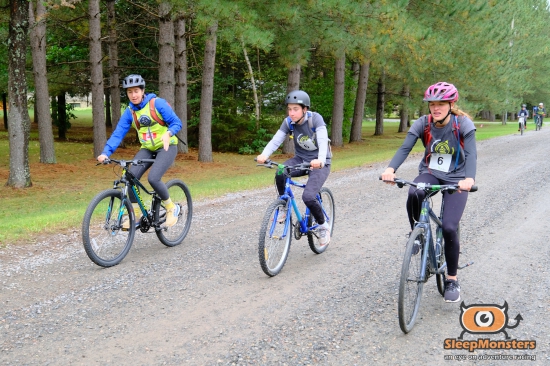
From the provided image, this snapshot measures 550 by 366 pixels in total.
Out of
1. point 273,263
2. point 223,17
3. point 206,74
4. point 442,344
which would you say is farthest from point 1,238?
point 206,74

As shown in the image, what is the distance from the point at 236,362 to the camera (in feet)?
13.4

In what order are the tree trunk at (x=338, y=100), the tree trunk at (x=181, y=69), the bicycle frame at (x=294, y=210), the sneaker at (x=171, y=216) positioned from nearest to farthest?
the bicycle frame at (x=294, y=210) < the sneaker at (x=171, y=216) < the tree trunk at (x=181, y=69) < the tree trunk at (x=338, y=100)

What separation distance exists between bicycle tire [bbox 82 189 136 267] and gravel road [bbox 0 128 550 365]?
0.56 feet

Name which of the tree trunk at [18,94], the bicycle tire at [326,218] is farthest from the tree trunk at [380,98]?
the bicycle tire at [326,218]

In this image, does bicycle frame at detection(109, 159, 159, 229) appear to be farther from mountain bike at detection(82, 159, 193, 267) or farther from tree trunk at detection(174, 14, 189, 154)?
tree trunk at detection(174, 14, 189, 154)

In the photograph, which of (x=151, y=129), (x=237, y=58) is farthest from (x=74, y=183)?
(x=237, y=58)

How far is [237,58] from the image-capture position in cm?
2873

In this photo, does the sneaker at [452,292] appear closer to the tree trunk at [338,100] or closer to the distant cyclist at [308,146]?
the distant cyclist at [308,146]

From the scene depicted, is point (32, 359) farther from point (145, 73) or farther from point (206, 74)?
point (145, 73)

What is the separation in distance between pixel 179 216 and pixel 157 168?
0.98 metres

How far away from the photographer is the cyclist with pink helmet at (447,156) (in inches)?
197

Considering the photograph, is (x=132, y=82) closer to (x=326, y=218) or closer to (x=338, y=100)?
(x=326, y=218)

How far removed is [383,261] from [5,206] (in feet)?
31.3

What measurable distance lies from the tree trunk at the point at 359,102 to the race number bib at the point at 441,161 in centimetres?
2670
